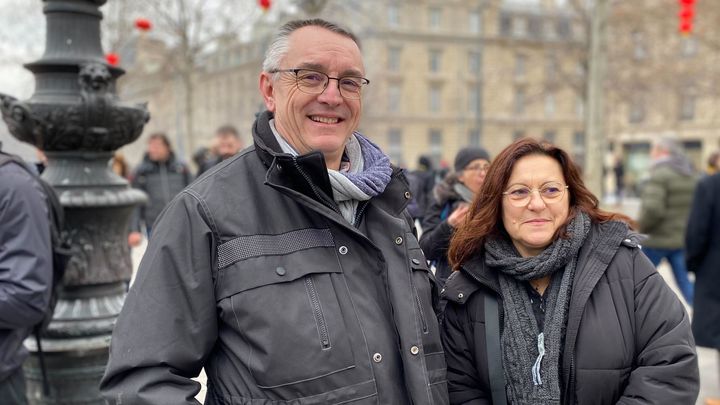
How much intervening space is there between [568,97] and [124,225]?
205 ft

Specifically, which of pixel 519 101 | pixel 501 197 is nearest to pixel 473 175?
pixel 501 197

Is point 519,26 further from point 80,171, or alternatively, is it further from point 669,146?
point 80,171

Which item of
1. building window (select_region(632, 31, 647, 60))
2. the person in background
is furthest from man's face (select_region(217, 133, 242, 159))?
building window (select_region(632, 31, 647, 60))

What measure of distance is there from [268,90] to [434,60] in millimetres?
57056

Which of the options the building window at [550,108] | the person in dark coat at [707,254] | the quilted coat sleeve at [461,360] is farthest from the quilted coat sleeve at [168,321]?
the building window at [550,108]

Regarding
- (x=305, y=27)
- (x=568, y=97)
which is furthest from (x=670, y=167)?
(x=568, y=97)

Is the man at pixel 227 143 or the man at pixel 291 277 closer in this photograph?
the man at pixel 291 277

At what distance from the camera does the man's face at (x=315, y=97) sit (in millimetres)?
1999

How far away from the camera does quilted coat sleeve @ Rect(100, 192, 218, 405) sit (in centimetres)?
171

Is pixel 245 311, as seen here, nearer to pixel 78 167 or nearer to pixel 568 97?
pixel 78 167

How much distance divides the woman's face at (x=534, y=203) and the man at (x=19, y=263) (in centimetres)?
189

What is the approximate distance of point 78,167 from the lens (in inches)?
152

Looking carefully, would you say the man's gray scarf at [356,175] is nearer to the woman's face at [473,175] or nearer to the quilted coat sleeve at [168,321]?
the quilted coat sleeve at [168,321]

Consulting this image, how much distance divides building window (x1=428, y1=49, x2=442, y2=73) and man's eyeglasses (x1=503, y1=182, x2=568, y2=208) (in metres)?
56.2
